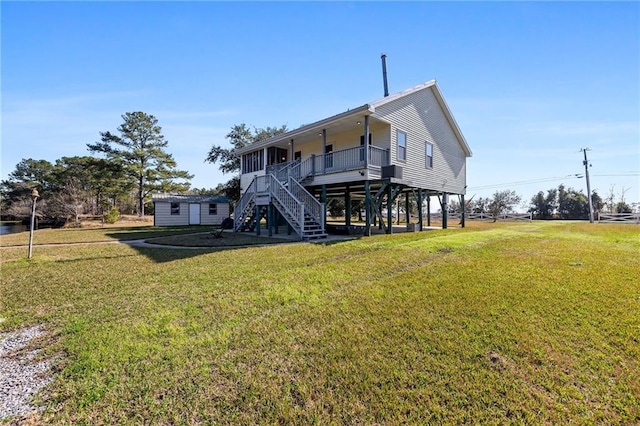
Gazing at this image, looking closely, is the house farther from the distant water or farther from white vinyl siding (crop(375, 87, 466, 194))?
the distant water

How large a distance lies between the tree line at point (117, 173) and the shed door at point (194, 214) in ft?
38.9

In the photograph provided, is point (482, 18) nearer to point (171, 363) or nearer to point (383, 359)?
point (383, 359)

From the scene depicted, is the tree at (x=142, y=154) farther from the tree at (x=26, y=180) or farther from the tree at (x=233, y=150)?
the tree at (x=26, y=180)

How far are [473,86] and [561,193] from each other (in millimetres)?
38590

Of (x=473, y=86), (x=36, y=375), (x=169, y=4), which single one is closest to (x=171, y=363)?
(x=36, y=375)

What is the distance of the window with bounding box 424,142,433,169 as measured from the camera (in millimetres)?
15812

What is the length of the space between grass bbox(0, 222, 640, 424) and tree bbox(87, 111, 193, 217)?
32.8 metres

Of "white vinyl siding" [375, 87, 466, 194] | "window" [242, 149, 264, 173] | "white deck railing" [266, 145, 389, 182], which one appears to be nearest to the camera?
"white deck railing" [266, 145, 389, 182]

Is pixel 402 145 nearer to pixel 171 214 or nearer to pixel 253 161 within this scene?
pixel 253 161

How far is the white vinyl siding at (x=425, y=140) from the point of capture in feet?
44.6

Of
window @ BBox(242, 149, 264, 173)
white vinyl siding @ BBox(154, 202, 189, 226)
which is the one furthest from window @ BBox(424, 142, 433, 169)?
white vinyl siding @ BBox(154, 202, 189, 226)

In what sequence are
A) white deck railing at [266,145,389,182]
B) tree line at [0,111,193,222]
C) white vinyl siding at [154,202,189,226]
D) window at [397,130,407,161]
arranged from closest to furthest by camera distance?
white deck railing at [266,145,389,182] → window at [397,130,407,161] → white vinyl siding at [154,202,189,226] → tree line at [0,111,193,222]

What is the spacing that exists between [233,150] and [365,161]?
2299 cm

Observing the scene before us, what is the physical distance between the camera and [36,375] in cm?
283
